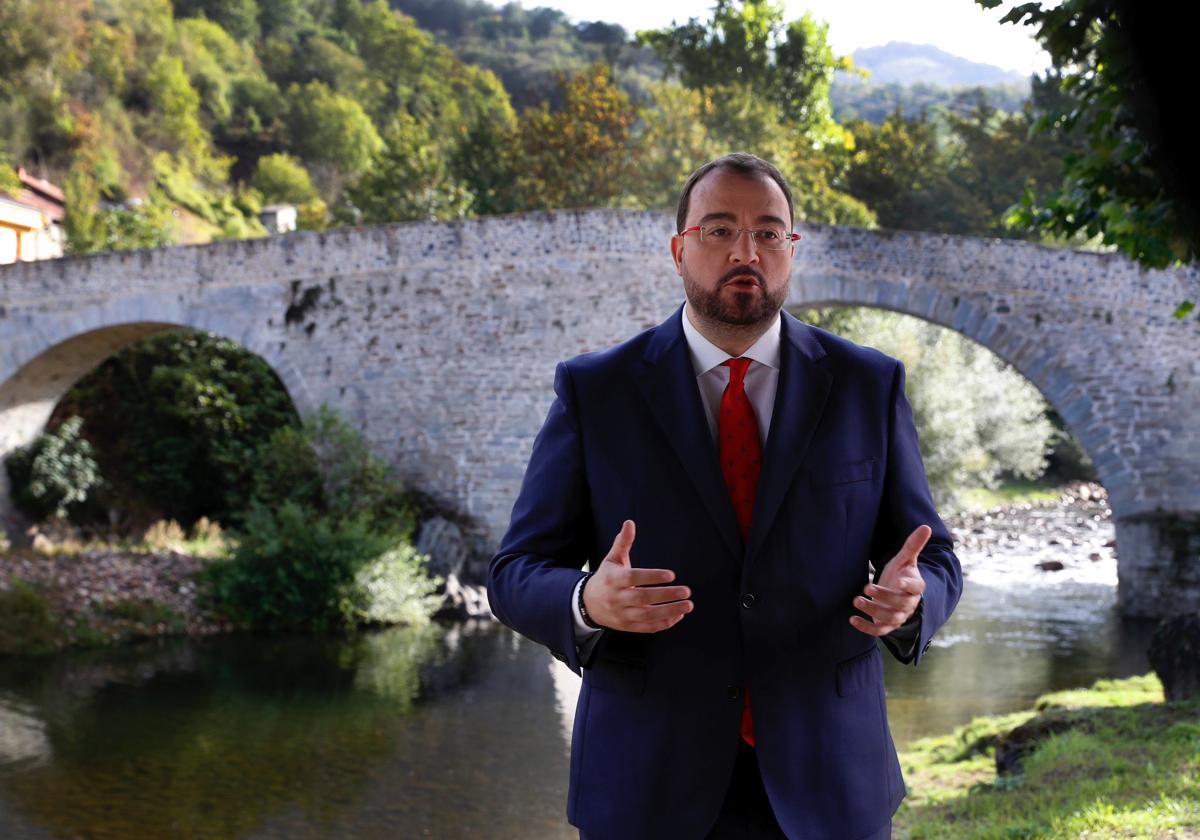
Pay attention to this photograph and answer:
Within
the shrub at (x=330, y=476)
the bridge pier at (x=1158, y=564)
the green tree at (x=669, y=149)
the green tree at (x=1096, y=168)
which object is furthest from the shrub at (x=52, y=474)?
the green tree at (x=1096, y=168)

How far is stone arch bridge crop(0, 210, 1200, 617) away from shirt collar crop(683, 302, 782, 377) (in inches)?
438

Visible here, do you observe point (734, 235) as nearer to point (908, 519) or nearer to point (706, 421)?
point (706, 421)

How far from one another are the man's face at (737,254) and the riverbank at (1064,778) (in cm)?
258

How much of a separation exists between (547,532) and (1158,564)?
11678mm

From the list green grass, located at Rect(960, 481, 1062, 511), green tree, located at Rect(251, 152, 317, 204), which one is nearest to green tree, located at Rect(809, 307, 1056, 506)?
green grass, located at Rect(960, 481, 1062, 511)

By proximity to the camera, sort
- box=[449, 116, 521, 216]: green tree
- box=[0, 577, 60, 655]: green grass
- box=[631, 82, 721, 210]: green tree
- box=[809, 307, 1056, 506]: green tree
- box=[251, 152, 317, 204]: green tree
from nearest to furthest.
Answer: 1. box=[0, 577, 60, 655]: green grass
2. box=[809, 307, 1056, 506]: green tree
3. box=[631, 82, 721, 210]: green tree
4. box=[449, 116, 521, 216]: green tree
5. box=[251, 152, 317, 204]: green tree

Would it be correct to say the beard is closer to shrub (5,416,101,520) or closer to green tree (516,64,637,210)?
shrub (5,416,101,520)

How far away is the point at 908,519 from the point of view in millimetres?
1870

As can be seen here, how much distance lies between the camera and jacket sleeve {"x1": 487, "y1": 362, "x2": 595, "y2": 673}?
5.81 ft

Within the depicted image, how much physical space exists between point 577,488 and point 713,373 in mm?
286

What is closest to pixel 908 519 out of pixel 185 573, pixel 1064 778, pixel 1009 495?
pixel 1064 778

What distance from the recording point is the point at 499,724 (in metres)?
8.12

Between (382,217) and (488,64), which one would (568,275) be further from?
(488,64)

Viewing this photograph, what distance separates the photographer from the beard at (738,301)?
184 centimetres
